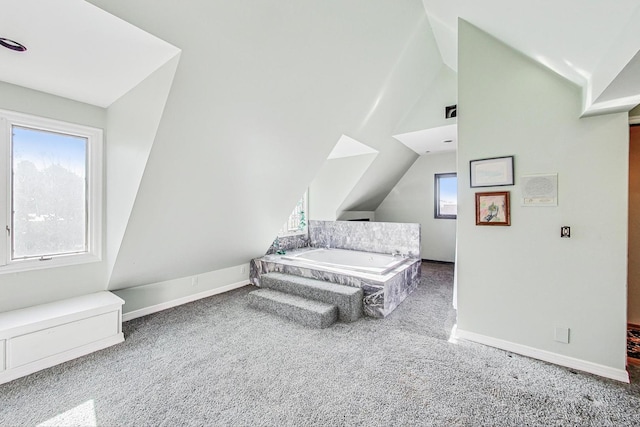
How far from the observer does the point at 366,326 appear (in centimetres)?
300

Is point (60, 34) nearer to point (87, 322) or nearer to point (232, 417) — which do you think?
point (87, 322)

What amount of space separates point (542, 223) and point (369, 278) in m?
1.82

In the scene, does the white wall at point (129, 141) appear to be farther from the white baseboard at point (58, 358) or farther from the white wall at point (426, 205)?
the white wall at point (426, 205)

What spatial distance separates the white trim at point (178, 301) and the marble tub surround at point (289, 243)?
749mm

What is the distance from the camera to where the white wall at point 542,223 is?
2.08 meters

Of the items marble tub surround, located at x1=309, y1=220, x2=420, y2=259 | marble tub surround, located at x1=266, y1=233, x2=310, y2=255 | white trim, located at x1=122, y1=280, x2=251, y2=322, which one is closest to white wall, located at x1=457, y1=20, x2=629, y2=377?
marble tub surround, located at x1=309, y1=220, x2=420, y2=259

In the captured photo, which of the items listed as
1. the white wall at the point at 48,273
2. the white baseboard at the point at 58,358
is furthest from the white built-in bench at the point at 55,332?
the white wall at the point at 48,273

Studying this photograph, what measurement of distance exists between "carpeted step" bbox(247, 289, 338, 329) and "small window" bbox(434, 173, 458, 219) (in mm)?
4181

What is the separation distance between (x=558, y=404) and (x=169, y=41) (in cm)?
354

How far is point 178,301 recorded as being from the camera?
370cm

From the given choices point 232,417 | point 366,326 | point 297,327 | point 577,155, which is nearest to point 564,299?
point 577,155

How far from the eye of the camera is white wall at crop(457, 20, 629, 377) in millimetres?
2076

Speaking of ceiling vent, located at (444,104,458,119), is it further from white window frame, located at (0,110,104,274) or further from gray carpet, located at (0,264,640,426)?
white window frame, located at (0,110,104,274)

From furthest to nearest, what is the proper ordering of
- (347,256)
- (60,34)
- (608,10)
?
1. (347,256)
2. (60,34)
3. (608,10)
